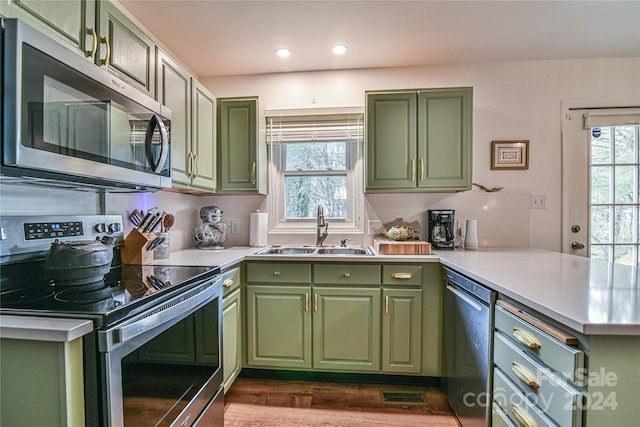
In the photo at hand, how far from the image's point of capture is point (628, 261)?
2377 millimetres

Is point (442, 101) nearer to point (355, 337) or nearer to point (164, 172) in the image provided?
point (355, 337)

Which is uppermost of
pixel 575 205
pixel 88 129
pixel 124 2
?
pixel 124 2

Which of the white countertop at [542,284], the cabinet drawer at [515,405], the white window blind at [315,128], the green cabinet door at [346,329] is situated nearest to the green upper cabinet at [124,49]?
the white countertop at [542,284]

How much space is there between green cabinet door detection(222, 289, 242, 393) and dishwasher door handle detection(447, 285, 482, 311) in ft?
4.36

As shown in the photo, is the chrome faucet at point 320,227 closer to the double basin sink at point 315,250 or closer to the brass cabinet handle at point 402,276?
the double basin sink at point 315,250

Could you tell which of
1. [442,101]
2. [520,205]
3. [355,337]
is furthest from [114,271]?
[520,205]

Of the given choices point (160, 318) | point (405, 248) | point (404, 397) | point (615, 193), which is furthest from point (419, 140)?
point (160, 318)

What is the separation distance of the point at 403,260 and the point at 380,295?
0.28 meters

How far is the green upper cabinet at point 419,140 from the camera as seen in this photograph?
7.20 feet

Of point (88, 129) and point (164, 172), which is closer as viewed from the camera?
point (88, 129)

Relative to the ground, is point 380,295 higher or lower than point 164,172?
lower

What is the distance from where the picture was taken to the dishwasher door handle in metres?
1.39

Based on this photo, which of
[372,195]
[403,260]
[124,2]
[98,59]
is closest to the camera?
[98,59]

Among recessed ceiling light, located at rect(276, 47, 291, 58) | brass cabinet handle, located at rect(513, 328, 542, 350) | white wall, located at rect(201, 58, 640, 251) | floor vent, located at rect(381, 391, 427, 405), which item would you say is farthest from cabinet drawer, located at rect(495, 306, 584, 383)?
recessed ceiling light, located at rect(276, 47, 291, 58)
